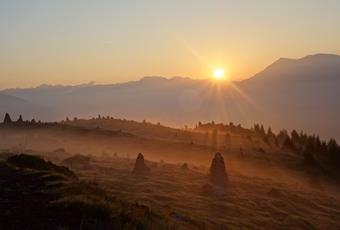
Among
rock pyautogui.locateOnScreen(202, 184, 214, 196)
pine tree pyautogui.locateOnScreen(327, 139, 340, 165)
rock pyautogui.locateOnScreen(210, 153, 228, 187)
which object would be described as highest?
pine tree pyautogui.locateOnScreen(327, 139, 340, 165)

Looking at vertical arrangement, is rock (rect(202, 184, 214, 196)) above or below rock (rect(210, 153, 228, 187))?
below

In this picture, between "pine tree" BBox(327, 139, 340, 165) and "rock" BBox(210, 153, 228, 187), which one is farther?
"pine tree" BBox(327, 139, 340, 165)

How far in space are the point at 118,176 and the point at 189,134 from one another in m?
106

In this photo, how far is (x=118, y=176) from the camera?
6588cm

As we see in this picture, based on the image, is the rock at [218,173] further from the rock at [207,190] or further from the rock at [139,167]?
the rock at [139,167]

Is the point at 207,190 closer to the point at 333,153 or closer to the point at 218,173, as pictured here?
the point at 218,173

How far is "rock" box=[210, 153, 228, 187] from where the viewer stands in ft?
239

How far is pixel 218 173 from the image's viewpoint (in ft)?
243

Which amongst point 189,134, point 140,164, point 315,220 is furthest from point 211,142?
point 315,220

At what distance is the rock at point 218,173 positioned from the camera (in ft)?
239

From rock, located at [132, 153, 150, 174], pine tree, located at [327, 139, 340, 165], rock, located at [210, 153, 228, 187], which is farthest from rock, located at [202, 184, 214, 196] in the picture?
pine tree, located at [327, 139, 340, 165]

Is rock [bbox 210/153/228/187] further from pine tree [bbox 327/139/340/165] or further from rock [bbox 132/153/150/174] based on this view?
pine tree [bbox 327/139/340/165]

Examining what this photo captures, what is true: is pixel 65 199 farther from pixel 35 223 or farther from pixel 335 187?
pixel 335 187

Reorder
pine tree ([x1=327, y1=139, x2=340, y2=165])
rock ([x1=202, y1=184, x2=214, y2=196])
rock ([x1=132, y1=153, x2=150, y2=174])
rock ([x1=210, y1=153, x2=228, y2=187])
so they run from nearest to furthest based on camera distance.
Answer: rock ([x1=202, y1=184, x2=214, y2=196]) < rock ([x1=132, y1=153, x2=150, y2=174]) < rock ([x1=210, y1=153, x2=228, y2=187]) < pine tree ([x1=327, y1=139, x2=340, y2=165])
